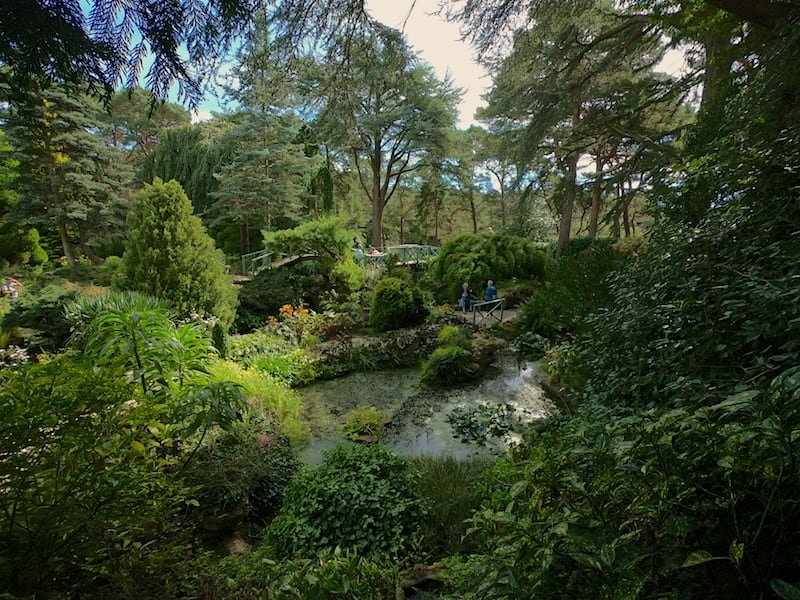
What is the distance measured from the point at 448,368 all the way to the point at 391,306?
110 inches

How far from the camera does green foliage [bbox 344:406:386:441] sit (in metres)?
4.67

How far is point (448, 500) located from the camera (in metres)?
3.00

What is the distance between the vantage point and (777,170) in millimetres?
2303

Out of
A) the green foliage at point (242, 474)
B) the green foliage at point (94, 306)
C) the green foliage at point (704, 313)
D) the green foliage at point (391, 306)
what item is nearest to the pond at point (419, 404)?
the green foliage at point (242, 474)

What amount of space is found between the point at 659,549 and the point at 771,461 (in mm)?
373

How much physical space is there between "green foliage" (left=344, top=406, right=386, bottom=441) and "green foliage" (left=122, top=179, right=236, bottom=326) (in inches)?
142

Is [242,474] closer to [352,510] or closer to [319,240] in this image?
[352,510]

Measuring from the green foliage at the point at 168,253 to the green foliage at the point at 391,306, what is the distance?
11.2 ft

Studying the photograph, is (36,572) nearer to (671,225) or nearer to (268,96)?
(268,96)

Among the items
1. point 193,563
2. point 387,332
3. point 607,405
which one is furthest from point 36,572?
point 387,332

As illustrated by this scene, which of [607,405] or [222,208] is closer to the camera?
[607,405]

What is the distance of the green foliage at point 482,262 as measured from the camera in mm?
11992

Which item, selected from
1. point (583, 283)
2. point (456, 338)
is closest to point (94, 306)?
point (456, 338)

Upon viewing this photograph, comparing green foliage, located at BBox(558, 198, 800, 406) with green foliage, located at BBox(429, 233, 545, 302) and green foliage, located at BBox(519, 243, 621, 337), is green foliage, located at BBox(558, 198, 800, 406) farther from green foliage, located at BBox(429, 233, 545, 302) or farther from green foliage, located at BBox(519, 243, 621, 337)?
green foliage, located at BBox(429, 233, 545, 302)
